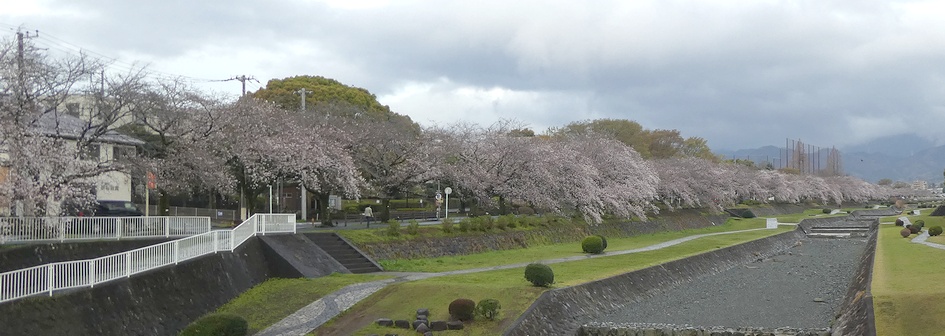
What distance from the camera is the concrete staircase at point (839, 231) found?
7238 centimetres

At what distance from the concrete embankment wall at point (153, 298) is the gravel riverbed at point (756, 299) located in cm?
1284

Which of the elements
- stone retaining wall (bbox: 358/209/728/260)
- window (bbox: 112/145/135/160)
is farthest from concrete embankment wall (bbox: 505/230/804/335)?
window (bbox: 112/145/135/160)

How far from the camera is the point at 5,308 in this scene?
604 inches

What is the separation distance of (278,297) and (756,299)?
19.5 m

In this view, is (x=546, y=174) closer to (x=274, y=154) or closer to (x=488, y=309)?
(x=274, y=154)

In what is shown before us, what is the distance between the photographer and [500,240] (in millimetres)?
42719

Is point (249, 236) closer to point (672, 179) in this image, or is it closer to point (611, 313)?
point (611, 313)

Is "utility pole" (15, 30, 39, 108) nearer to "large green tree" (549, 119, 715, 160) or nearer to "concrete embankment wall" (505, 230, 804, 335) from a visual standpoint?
"concrete embankment wall" (505, 230, 804, 335)

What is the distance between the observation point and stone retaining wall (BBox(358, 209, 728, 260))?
113ft

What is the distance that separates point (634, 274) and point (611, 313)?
511 cm

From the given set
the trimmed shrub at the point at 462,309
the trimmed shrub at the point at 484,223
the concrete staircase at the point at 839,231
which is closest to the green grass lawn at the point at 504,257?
the trimmed shrub at the point at 484,223

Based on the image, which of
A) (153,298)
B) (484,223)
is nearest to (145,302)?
(153,298)

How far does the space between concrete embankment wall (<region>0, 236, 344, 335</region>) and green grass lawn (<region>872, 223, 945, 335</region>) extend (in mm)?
18818

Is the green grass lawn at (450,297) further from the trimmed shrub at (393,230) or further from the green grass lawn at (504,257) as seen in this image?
the trimmed shrub at (393,230)
